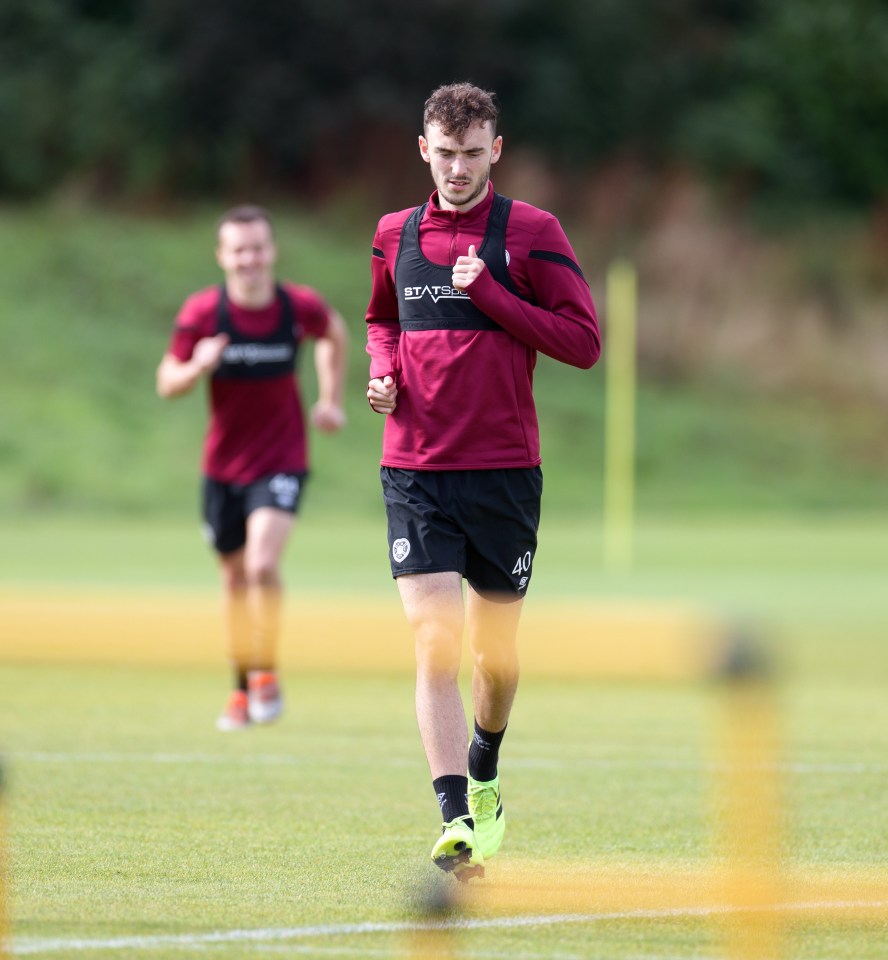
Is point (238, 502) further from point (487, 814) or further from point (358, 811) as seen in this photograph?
point (487, 814)

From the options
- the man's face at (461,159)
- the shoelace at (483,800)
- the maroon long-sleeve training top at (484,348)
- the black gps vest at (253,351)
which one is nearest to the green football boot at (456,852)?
the shoelace at (483,800)

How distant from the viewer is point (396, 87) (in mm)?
44125

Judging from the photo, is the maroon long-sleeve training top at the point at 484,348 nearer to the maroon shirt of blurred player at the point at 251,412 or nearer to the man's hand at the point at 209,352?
the man's hand at the point at 209,352

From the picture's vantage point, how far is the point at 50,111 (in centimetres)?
4441

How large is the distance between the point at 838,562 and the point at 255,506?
599 inches

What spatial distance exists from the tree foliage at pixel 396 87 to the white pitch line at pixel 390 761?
36.1 meters

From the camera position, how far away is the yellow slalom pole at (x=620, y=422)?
29.8m

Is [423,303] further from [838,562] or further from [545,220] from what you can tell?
[838,562]

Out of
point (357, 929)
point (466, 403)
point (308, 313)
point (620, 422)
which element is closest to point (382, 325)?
point (466, 403)

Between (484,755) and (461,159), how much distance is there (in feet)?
5.89

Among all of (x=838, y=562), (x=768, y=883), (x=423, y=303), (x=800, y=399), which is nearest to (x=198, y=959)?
(x=768, y=883)

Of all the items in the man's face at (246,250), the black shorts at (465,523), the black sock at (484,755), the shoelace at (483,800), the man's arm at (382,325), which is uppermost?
the man's face at (246,250)

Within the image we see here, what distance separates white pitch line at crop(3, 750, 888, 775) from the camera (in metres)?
8.09

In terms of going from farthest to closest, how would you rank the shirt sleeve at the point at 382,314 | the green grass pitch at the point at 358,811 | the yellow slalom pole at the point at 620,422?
the yellow slalom pole at the point at 620,422
the shirt sleeve at the point at 382,314
the green grass pitch at the point at 358,811
